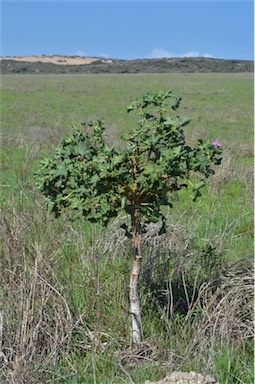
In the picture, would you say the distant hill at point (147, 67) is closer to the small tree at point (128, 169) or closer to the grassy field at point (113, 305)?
the grassy field at point (113, 305)

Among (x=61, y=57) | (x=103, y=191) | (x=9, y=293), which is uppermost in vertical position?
(x=61, y=57)

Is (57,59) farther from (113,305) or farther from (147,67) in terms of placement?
(113,305)

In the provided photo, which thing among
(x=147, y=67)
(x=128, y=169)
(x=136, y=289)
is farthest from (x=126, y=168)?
(x=147, y=67)

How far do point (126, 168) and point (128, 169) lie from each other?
0.07 ft

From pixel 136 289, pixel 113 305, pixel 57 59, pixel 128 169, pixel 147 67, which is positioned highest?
pixel 57 59

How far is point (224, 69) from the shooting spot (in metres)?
69.7

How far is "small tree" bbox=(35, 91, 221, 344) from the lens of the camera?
10.3 feet

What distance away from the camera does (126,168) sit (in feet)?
10.9

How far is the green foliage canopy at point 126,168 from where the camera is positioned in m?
3.15

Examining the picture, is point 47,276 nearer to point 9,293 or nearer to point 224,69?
point 9,293

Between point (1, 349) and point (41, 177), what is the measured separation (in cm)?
103

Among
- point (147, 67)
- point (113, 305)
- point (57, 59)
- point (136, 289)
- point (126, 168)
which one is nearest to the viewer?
point (126, 168)

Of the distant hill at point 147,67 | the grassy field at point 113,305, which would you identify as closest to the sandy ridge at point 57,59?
the distant hill at point 147,67

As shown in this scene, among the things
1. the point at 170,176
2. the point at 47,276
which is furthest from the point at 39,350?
the point at 170,176
